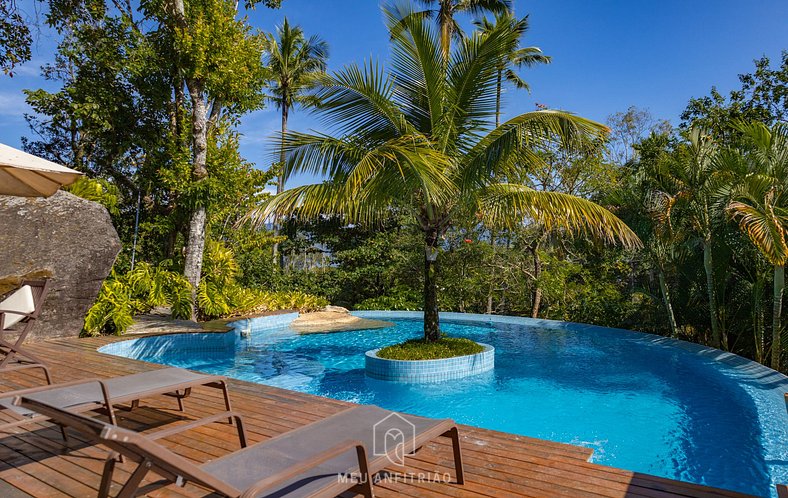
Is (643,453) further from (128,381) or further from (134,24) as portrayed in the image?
(134,24)

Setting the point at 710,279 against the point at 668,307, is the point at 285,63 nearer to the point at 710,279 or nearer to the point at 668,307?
the point at 668,307

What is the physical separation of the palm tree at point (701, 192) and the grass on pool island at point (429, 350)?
447cm

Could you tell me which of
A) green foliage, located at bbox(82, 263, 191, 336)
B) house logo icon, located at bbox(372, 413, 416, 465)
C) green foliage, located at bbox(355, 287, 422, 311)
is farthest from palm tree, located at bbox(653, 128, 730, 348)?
green foliage, located at bbox(82, 263, 191, 336)

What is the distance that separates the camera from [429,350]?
7973 mm

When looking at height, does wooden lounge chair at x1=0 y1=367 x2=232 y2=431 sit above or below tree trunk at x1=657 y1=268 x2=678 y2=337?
below

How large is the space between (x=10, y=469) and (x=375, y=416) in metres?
2.34

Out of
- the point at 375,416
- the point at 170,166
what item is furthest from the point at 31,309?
the point at 170,166

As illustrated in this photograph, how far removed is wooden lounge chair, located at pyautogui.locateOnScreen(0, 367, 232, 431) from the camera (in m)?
2.86

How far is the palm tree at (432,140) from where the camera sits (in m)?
7.34

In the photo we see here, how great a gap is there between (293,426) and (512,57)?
267 inches

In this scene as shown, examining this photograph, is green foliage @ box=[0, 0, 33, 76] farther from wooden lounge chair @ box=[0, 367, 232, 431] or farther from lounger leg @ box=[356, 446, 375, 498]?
lounger leg @ box=[356, 446, 375, 498]

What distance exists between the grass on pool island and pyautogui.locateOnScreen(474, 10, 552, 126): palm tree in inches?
149

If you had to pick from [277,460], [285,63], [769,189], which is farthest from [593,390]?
[285,63]

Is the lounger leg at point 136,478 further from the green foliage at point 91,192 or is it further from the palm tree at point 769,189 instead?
the green foliage at point 91,192
